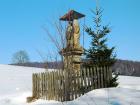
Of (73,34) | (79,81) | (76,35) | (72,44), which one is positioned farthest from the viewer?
(76,35)

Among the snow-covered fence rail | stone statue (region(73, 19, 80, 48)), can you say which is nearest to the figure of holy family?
stone statue (region(73, 19, 80, 48))

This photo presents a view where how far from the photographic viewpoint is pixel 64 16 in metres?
19.0

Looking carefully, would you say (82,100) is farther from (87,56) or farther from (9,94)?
(9,94)

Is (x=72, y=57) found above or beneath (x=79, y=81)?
above

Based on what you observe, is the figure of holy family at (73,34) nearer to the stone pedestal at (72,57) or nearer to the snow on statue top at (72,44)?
the snow on statue top at (72,44)

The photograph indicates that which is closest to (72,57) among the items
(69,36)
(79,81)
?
(69,36)

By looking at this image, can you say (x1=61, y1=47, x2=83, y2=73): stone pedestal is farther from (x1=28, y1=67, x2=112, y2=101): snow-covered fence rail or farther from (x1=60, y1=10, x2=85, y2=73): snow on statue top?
(x1=28, y1=67, x2=112, y2=101): snow-covered fence rail

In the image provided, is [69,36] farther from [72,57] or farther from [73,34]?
[72,57]

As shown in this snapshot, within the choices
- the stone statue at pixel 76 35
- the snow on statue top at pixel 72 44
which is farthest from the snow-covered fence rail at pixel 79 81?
the stone statue at pixel 76 35

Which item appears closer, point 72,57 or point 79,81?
point 79,81

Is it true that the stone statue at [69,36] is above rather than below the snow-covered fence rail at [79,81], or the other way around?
above

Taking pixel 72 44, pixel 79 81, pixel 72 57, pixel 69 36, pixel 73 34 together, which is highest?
pixel 73 34

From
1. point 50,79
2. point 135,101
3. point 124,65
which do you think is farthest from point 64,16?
point 124,65

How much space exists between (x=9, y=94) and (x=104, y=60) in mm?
5868
